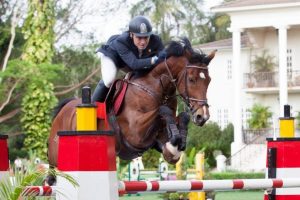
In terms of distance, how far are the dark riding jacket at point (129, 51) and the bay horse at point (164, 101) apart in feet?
0.52

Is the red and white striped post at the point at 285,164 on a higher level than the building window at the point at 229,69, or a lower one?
lower

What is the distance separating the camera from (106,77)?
33.2 feet

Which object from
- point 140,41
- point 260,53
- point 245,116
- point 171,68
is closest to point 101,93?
point 140,41

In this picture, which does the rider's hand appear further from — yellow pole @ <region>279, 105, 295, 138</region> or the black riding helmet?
yellow pole @ <region>279, 105, 295, 138</region>

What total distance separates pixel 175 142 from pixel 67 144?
3265mm

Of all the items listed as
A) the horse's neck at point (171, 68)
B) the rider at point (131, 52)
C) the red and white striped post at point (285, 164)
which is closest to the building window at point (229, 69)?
the rider at point (131, 52)

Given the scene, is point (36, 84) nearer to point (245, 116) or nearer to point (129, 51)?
point (245, 116)

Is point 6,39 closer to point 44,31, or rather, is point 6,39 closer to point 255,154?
point 44,31

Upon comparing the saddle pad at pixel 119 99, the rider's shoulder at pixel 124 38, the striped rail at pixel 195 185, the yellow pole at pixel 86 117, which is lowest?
the striped rail at pixel 195 185

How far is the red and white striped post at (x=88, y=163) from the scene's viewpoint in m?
5.59

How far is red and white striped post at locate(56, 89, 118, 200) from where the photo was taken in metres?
5.59

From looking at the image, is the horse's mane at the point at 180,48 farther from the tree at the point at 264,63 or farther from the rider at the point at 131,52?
the tree at the point at 264,63

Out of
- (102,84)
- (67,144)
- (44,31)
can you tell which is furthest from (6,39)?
(67,144)

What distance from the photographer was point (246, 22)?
4641 cm
